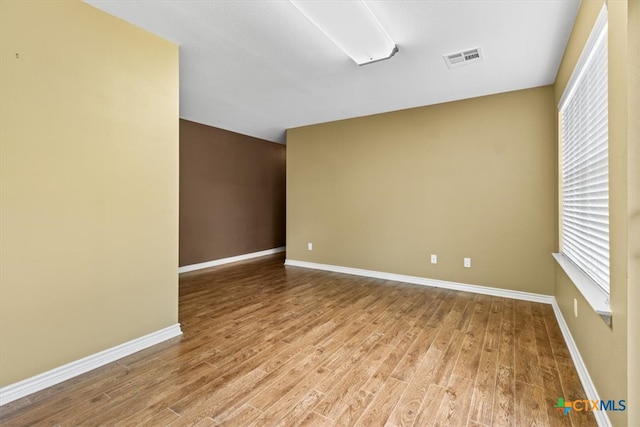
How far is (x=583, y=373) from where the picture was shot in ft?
6.20

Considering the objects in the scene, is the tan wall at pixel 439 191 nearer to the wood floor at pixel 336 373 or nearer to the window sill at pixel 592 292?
the wood floor at pixel 336 373

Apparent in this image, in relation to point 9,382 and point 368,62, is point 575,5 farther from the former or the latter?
point 9,382

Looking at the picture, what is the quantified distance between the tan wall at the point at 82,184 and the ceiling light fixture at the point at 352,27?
1.36 meters

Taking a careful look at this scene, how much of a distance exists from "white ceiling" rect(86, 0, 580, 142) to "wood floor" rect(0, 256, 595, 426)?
2.55 metres

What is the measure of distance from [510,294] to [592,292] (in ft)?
6.91

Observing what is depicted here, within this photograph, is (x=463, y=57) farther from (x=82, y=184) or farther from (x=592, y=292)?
(x=82, y=184)

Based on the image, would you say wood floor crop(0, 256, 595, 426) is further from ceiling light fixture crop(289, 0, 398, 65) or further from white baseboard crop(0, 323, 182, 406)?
ceiling light fixture crop(289, 0, 398, 65)

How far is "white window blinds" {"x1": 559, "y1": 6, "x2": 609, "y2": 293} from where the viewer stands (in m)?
1.65

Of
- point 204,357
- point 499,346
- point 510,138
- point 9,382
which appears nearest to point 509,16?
point 510,138

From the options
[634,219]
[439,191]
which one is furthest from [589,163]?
[439,191]

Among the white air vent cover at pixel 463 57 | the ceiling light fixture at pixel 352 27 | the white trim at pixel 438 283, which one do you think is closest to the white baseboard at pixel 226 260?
the white trim at pixel 438 283

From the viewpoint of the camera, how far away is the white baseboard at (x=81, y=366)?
1.73 metres

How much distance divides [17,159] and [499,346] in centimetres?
361

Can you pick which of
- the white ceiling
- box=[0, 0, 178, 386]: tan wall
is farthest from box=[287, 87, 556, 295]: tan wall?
box=[0, 0, 178, 386]: tan wall
